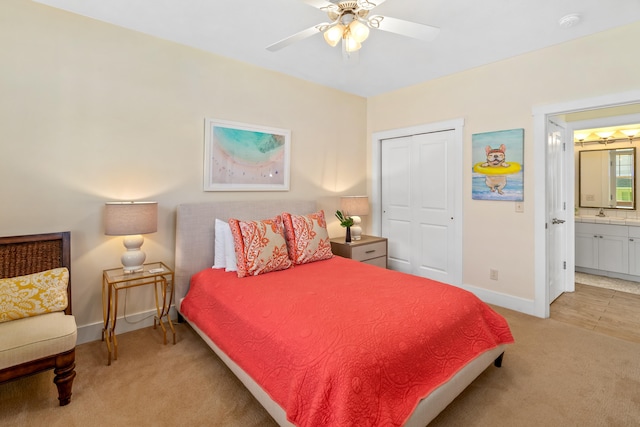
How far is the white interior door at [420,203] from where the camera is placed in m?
3.80

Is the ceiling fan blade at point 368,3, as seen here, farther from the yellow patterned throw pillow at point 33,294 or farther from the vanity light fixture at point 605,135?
the vanity light fixture at point 605,135

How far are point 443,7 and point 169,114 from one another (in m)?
2.45

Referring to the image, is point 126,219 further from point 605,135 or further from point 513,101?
point 605,135

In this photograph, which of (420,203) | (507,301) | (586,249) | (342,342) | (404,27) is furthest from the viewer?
(586,249)

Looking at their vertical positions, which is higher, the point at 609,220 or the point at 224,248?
A: the point at 609,220

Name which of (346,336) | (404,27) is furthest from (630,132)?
(346,336)

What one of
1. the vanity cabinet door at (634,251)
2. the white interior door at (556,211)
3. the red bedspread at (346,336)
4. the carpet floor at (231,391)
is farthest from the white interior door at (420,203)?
the vanity cabinet door at (634,251)

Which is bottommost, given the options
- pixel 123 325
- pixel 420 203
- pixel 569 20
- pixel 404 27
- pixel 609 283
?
pixel 123 325

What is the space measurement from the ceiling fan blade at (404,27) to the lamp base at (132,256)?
2.41 metres

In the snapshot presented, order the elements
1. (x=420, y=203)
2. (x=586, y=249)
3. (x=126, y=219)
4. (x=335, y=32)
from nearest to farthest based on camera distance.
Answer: (x=335, y=32)
(x=126, y=219)
(x=420, y=203)
(x=586, y=249)

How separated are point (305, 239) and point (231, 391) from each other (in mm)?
1428

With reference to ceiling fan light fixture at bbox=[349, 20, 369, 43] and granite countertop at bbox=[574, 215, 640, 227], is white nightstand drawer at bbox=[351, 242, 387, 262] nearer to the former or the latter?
ceiling fan light fixture at bbox=[349, 20, 369, 43]

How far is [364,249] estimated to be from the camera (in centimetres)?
381

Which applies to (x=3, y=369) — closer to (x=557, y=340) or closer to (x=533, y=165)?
(x=557, y=340)
